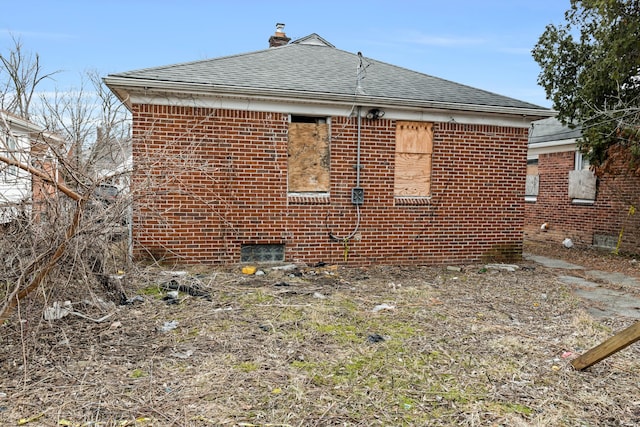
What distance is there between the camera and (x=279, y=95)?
26.2 ft

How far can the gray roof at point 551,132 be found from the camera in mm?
13030

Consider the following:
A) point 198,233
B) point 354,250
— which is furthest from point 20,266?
point 354,250

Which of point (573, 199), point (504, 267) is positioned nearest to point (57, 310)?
point (504, 267)

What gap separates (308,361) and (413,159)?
5.85 m

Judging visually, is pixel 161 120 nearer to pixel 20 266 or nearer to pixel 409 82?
pixel 20 266

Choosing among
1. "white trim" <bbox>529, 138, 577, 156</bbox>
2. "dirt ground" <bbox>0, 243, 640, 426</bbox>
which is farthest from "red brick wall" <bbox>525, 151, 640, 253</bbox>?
"dirt ground" <bbox>0, 243, 640, 426</bbox>

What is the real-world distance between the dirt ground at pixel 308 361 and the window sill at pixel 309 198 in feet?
7.17

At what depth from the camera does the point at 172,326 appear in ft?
16.1

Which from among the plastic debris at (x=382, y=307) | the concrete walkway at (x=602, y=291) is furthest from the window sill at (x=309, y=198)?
the concrete walkway at (x=602, y=291)

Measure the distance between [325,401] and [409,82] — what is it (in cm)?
812

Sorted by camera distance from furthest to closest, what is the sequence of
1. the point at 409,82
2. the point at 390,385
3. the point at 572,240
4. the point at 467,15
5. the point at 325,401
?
the point at 572,240 < the point at 467,15 < the point at 409,82 < the point at 390,385 < the point at 325,401

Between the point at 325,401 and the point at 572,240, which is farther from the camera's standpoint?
the point at 572,240

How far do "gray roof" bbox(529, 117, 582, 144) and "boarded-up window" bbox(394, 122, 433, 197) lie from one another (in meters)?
5.52

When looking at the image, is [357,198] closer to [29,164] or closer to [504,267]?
[504,267]
